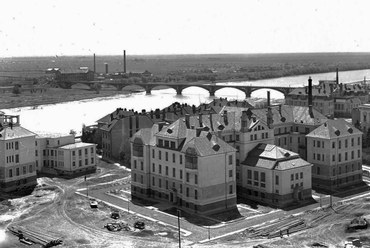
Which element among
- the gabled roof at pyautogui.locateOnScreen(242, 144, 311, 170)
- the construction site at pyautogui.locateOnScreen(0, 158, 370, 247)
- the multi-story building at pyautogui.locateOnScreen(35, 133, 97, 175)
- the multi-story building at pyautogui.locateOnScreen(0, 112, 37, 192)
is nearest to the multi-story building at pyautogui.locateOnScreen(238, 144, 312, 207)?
the gabled roof at pyautogui.locateOnScreen(242, 144, 311, 170)

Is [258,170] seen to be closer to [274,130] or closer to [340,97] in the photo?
[274,130]

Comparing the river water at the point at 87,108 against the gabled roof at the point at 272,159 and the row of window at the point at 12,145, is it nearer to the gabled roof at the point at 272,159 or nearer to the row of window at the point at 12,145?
the row of window at the point at 12,145

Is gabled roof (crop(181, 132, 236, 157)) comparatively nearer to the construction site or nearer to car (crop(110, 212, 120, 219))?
the construction site

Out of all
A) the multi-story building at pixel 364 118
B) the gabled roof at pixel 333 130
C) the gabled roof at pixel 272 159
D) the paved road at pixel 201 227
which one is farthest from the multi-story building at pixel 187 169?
the multi-story building at pixel 364 118

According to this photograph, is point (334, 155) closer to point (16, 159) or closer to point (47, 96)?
point (16, 159)

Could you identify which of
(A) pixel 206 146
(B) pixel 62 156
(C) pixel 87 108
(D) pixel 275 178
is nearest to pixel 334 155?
(D) pixel 275 178
